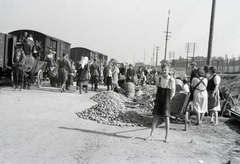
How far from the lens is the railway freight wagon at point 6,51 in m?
13.0

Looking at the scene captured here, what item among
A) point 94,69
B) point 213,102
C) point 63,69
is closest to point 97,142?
point 213,102

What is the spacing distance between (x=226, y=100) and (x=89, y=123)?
525 centimetres

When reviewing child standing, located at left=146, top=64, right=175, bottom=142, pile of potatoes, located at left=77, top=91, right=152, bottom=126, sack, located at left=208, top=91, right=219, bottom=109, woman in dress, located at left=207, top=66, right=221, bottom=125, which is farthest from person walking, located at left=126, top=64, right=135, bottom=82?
child standing, located at left=146, top=64, right=175, bottom=142

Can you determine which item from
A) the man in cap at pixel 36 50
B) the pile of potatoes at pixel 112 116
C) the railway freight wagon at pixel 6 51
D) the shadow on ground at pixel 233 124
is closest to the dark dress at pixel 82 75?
the man in cap at pixel 36 50

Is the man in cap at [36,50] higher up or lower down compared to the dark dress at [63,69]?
higher up

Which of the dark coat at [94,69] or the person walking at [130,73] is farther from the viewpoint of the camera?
the person walking at [130,73]

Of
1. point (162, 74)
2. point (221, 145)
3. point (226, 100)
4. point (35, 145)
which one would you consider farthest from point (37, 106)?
point (226, 100)

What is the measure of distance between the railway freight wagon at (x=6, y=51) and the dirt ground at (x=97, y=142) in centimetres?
575

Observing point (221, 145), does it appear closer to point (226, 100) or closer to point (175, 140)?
point (175, 140)

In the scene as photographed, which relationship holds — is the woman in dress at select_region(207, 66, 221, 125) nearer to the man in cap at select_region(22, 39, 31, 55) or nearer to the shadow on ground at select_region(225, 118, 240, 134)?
the shadow on ground at select_region(225, 118, 240, 134)

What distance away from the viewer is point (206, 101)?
7.80 meters

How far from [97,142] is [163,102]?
71.4 inches

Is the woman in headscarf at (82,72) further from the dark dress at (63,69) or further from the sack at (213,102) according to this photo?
the sack at (213,102)

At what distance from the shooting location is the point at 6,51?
43.7 ft
